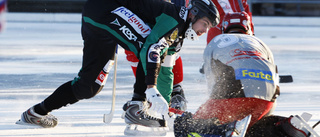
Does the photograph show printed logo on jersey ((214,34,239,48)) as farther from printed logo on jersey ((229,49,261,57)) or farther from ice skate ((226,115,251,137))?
ice skate ((226,115,251,137))

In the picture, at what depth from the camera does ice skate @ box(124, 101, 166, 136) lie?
3076 mm

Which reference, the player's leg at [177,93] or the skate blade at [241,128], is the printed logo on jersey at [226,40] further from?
the player's leg at [177,93]

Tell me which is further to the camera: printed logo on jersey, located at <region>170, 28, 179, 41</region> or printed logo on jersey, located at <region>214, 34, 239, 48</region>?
printed logo on jersey, located at <region>170, 28, 179, 41</region>

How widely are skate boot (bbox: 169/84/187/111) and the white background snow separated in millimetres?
137

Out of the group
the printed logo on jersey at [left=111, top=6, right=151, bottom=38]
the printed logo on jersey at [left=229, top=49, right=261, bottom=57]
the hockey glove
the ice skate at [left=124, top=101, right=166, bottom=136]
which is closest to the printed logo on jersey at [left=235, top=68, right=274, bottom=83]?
the printed logo on jersey at [left=229, top=49, right=261, bottom=57]

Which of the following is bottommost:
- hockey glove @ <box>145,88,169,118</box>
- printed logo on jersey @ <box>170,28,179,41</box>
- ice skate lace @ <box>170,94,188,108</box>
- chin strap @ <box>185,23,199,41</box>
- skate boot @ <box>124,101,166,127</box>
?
ice skate lace @ <box>170,94,188,108</box>

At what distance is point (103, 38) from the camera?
10.1 ft

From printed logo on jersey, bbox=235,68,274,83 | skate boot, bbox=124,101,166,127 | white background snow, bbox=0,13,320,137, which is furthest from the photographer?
white background snow, bbox=0,13,320,137

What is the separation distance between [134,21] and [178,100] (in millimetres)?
876

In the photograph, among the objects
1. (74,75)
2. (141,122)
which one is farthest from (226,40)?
(74,75)

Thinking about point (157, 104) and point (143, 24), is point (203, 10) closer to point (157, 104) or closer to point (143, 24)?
point (143, 24)

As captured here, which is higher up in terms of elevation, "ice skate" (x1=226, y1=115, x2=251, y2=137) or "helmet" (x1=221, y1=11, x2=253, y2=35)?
"helmet" (x1=221, y1=11, x2=253, y2=35)

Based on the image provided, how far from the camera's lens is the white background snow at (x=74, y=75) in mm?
3307

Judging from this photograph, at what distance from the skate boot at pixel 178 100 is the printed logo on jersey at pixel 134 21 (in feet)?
2.66
